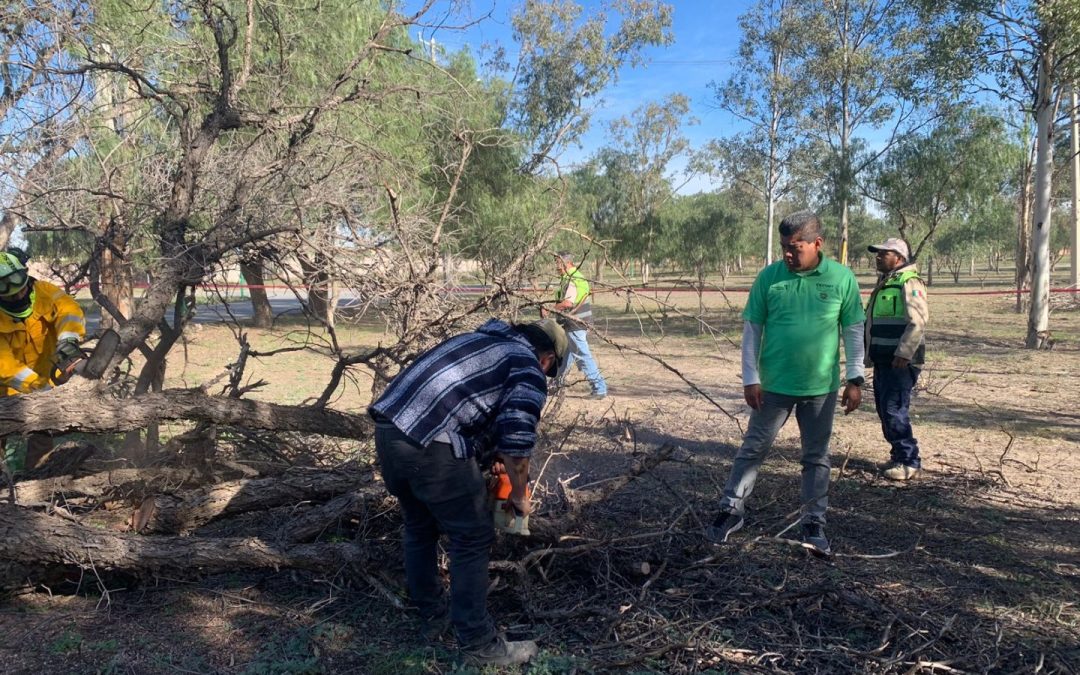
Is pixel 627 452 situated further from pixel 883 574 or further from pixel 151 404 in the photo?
pixel 151 404

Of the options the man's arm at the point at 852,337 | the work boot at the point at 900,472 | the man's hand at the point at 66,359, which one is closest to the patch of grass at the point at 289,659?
the man's hand at the point at 66,359

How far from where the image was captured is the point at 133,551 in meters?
3.05

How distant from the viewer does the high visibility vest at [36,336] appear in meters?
3.95

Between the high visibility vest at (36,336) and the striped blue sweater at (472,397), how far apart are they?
8.57ft

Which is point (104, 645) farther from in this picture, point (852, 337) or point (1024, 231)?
point (1024, 231)

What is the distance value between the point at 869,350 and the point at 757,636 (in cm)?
271

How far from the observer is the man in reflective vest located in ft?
15.1

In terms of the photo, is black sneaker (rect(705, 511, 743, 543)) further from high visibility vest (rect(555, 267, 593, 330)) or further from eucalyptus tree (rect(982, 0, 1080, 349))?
eucalyptus tree (rect(982, 0, 1080, 349))

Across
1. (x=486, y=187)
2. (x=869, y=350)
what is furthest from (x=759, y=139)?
(x=869, y=350)

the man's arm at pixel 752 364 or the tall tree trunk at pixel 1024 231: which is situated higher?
the tall tree trunk at pixel 1024 231

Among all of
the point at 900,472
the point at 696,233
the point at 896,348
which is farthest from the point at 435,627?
the point at 696,233

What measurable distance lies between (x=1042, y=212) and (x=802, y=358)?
1001 centimetres

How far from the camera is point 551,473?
448 cm

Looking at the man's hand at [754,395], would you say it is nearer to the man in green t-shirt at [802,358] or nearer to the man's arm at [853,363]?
the man in green t-shirt at [802,358]
